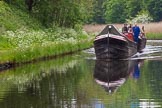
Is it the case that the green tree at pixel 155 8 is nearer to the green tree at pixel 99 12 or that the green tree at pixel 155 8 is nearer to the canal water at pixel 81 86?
the green tree at pixel 99 12

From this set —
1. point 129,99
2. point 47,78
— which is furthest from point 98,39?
point 129,99

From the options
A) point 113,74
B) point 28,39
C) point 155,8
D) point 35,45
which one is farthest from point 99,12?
point 113,74

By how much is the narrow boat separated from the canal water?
445cm

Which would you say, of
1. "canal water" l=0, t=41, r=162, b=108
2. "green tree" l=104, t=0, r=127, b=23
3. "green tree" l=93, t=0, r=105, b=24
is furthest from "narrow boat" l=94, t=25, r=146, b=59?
"green tree" l=93, t=0, r=105, b=24

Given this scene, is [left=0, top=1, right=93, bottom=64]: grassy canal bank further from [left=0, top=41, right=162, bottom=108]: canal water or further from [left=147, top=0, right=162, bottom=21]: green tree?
[left=147, top=0, right=162, bottom=21]: green tree

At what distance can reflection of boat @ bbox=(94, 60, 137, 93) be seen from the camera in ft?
65.3

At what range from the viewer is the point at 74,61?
106 ft

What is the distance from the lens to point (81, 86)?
19500 mm

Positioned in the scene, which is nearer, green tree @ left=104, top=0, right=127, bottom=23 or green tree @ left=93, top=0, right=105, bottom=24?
green tree @ left=104, top=0, right=127, bottom=23

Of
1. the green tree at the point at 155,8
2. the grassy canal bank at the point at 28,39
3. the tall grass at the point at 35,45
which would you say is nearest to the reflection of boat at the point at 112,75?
the tall grass at the point at 35,45

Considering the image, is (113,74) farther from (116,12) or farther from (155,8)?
(116,12)

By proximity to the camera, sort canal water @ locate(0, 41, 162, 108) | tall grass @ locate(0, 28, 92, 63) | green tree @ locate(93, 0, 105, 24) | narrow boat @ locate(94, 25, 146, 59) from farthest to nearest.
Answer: green tree @ locate(93, 0, 105, 24), narrow boat @ locate(94, 25, 146, 59), tall grass @ locate(0, 28, 92, 63), canal water @ locate(0, 41, 162, 108)

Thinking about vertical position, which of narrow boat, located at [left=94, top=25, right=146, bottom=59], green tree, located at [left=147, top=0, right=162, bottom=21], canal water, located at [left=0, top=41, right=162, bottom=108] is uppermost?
green tree, located at [left=147, top=0, right=162, bottom=21]

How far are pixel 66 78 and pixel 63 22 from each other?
25.1 metres
